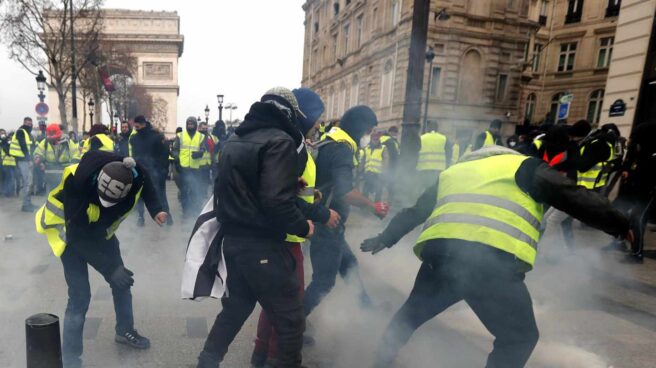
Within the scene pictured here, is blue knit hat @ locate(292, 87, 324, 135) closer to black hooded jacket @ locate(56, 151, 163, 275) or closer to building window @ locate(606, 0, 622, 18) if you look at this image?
black hooded jacket @ locate(56, 151, 163, 275)

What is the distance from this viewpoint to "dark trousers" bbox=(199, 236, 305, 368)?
1.86 metres

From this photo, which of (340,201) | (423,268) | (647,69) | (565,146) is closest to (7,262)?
A: (340,201)

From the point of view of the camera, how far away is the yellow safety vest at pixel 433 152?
7035mm

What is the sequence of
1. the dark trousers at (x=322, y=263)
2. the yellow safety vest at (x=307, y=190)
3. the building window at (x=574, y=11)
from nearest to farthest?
the yellow safety vest at (x=307, y=190), the dark trousers at (x=322, y=263), the building window at (x=574, y=11)

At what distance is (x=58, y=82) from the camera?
2125 cm

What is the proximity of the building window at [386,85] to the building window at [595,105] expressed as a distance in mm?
15200

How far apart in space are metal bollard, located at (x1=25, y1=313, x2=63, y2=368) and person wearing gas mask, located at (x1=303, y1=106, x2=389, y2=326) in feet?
5.11

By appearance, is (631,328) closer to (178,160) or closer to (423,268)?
(423,268)

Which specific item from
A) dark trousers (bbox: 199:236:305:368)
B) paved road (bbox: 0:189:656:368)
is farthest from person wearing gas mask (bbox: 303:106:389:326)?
dark trousers (bbox: 199:236:305:368)

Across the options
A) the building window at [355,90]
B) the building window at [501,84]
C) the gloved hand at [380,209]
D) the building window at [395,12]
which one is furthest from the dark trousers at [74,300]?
the building window at [355,90]

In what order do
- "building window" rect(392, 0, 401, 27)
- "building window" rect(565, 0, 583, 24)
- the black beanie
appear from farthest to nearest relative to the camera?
"building window" rect(565, 0, 583, 24), "building window" rect(392, 0, 401, 27), the black beanie

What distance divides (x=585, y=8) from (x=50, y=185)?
32005 mm

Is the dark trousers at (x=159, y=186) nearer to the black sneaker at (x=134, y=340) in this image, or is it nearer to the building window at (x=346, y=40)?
the black sneaker at (x=134, y=340)

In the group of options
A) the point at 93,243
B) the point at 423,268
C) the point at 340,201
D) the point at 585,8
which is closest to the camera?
the point at 423,268
